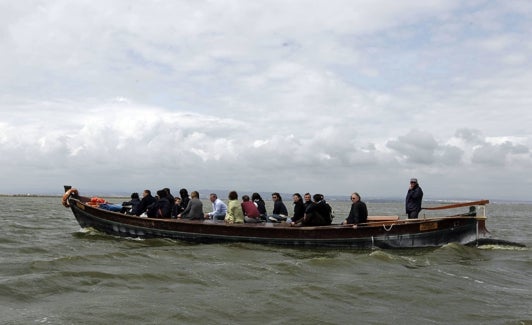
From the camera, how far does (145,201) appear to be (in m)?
17.8

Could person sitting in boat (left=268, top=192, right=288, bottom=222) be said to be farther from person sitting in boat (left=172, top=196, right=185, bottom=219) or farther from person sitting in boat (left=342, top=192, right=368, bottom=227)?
person sitting in boat (left=172, top=196, right=185, bottom=219)

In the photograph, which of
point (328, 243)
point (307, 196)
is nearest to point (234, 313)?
point (328, 243)

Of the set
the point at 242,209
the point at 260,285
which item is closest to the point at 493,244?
the point at 242,209

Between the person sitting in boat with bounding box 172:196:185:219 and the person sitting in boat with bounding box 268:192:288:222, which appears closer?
the person sitting in boat with bounding box 268:192:288:222

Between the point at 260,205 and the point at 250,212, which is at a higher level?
the point at 260,205

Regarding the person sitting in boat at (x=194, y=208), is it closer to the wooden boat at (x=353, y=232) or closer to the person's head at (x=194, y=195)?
the person's head at (x=194, y=195)

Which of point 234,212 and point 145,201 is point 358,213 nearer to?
point 234,212

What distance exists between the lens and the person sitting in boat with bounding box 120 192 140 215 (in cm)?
1802

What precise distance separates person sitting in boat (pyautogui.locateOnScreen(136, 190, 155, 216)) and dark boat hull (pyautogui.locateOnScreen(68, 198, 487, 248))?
127 centimetres

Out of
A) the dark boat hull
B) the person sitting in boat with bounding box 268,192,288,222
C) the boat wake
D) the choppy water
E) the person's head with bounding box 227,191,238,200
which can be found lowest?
the choppy water

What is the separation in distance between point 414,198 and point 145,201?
9278 mm

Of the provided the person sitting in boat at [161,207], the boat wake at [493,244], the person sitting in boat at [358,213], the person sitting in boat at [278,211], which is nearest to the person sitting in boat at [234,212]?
the person sitting in boat at [278,211]

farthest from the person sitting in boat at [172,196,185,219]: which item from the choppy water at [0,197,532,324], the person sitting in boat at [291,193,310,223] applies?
the person sitting in boat at [291,193,310,223]

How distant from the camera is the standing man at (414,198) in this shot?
15.4 metres
